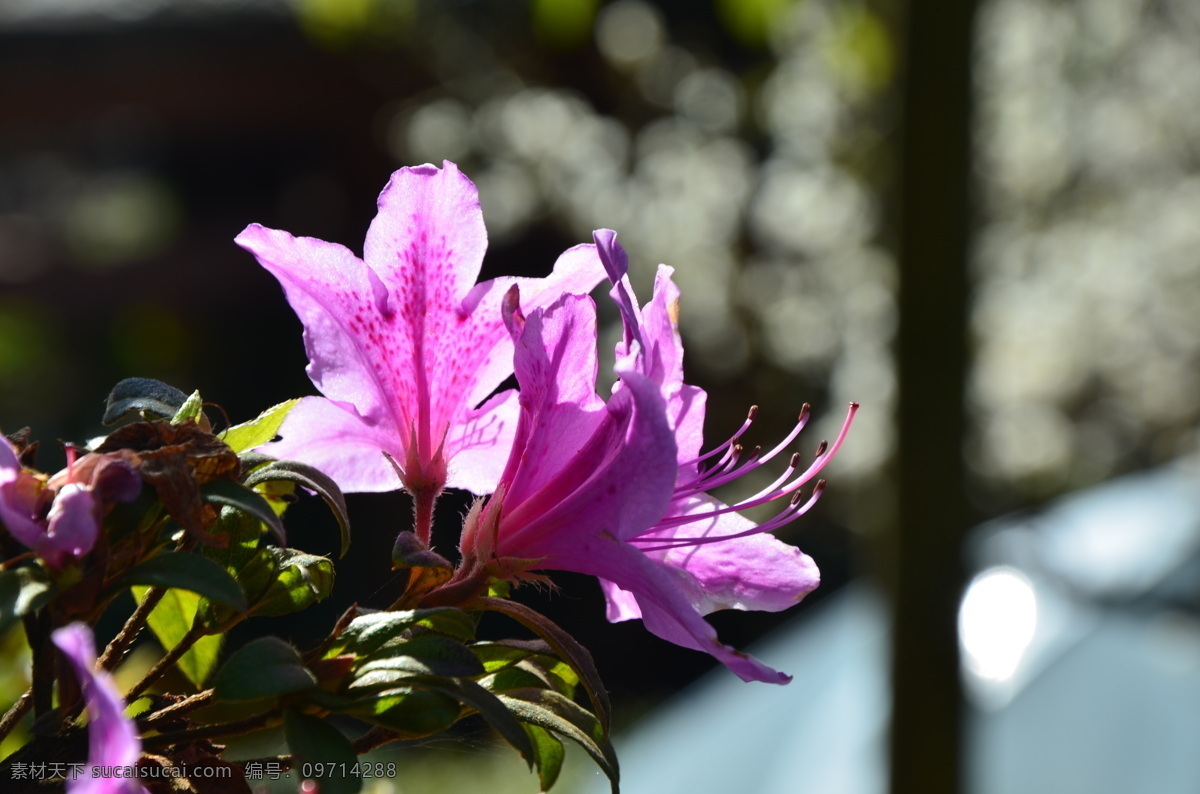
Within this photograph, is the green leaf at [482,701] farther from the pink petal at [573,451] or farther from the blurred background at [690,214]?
the blurred background at [690,214]

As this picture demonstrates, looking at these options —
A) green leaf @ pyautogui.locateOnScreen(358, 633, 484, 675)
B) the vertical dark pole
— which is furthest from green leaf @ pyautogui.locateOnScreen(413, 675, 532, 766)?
the vertical dark pole

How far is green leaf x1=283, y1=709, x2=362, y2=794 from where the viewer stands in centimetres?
60

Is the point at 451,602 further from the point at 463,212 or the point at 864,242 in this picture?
the point at 864,242

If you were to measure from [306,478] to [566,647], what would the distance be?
0.16 m

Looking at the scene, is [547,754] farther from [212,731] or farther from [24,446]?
[24,446]

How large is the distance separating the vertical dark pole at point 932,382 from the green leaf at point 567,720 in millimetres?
1779

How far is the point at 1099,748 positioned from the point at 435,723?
2.94 metres

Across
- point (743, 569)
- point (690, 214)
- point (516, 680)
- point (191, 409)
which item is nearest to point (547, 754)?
point (516, 680)

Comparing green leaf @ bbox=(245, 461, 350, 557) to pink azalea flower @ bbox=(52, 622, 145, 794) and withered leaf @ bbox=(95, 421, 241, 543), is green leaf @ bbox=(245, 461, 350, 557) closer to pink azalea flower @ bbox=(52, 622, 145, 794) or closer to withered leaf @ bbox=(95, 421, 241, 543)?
withered leaf @ bbox=(95, 421, 241, 543)

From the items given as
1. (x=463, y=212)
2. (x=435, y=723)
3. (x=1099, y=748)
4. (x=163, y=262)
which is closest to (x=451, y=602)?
(x=435, y=723)

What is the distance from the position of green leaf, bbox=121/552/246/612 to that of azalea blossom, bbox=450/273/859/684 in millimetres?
159

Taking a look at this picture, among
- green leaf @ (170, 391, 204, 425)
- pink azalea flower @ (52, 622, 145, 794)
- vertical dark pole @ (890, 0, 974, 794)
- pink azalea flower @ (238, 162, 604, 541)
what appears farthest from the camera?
vertical dark pole @ (890, 0, 974, 794)

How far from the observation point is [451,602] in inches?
27.7

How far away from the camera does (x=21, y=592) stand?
1.86 ft
